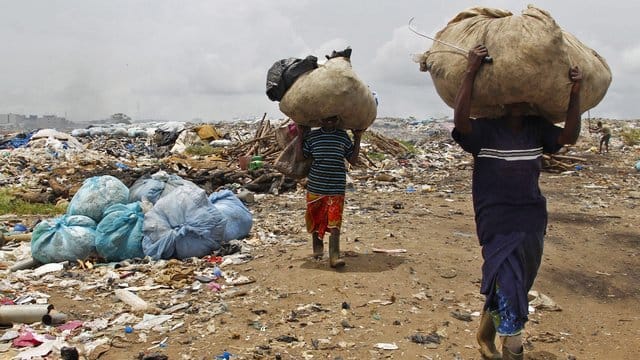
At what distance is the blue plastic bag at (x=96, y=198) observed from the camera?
5359 millimetres

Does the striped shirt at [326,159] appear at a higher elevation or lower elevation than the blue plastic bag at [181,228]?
higher

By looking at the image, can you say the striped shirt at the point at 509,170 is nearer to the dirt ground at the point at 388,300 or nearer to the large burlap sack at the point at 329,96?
the dirt ground at the point at 388,300

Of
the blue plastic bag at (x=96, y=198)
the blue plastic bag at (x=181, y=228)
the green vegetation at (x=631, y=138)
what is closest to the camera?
the blue plastic bag at (x=181, y=228)

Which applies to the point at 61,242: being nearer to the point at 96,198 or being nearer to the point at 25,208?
the point at 96,198

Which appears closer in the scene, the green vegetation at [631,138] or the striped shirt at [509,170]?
the striped shirt at [509,170]

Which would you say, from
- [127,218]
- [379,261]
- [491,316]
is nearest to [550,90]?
[491,316]

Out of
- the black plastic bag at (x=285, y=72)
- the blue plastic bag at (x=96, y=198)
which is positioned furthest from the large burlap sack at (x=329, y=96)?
the blue plastic bag at (x=96, y=198)

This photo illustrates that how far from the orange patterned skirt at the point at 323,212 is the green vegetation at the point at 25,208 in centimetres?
473

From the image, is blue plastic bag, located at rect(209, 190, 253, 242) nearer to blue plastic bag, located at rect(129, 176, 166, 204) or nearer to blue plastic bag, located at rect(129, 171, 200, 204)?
blue plastic bag, located at rect(129, 171, 200, 204)

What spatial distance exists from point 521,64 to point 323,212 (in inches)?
89.5

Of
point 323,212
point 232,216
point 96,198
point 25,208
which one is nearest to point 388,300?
point 323,212

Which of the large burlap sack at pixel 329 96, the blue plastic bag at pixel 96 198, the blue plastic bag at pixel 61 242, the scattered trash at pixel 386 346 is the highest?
the large burlap sack at pixel 329 96

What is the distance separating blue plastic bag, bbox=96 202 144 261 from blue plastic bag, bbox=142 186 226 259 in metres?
0.08

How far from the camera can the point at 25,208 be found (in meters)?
7.98
